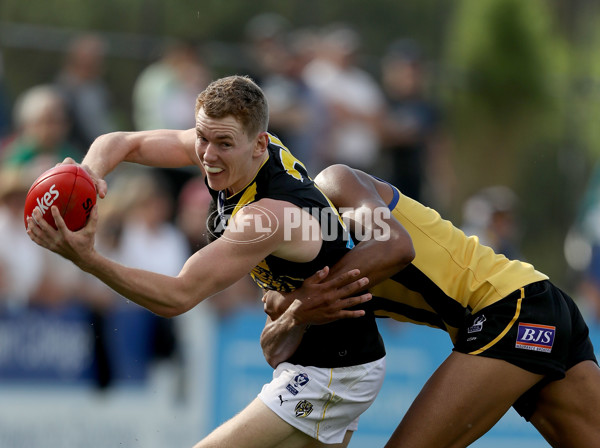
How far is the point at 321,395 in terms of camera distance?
197 inches

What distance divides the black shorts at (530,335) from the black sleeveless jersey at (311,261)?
56 centimetres

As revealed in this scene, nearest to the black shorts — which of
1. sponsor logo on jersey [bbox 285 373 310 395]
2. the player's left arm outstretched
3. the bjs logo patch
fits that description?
the bjs logo patch

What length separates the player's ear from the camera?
15.6 ft

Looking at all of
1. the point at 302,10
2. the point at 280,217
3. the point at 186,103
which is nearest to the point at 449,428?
the point at 280,217

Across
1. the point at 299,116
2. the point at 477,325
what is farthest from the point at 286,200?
the point at 299,116

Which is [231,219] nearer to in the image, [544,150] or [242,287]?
[242,287]

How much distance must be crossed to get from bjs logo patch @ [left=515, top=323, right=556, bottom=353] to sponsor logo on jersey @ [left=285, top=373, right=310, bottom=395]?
3.80 ft

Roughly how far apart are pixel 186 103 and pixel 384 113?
2.35 m

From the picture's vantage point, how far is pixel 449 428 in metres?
5.11

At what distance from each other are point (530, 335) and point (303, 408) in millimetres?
1293

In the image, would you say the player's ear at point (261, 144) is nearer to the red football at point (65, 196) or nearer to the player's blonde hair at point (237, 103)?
the player's blonde hair at point (237, 103)

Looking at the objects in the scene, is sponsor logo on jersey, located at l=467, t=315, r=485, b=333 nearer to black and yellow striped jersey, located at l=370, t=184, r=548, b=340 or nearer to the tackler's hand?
black and yellow striped jersey, located at l=370, t=184, r=548, b=340

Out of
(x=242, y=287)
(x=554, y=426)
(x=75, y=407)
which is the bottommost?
(x=75, y=407)

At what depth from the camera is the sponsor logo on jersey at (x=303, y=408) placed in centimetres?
495
